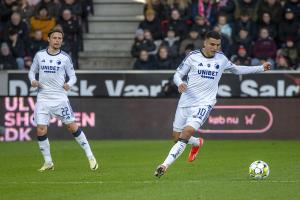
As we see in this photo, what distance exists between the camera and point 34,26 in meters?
28.8

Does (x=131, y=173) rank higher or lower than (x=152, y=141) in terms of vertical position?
higher

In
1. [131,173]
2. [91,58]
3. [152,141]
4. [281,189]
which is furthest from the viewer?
[91,58]

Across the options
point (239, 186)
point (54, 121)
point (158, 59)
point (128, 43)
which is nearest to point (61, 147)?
point (54, 121)

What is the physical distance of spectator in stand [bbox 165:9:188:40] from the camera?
28.0 m

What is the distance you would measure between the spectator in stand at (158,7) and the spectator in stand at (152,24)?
1.01ft

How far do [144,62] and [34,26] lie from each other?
13.0 feet

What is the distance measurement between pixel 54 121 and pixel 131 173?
8.58 metres

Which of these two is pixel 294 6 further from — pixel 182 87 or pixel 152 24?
pixel 182 87

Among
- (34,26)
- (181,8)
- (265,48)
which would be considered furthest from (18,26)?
(265,48)

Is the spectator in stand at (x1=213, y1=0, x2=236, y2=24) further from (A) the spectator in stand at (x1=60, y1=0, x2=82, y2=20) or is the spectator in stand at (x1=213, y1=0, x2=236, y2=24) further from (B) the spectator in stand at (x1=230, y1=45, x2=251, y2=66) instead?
(A) the spectator in stand at (x1=60, y1=0, x2=82, y2=20)

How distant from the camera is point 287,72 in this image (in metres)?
25.7

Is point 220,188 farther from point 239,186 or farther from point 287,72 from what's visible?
point 287,72

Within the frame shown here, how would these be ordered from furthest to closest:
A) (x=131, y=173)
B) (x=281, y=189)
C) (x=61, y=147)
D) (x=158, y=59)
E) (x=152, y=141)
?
1. (x=158, y=59)
2. (x=152, y=141)
3. (x=61, y=147)
4. (x=131, y=173)
5. (x=281, y=189)

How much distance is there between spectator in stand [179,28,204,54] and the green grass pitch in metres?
4.46
